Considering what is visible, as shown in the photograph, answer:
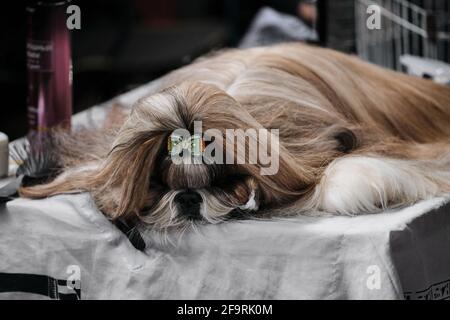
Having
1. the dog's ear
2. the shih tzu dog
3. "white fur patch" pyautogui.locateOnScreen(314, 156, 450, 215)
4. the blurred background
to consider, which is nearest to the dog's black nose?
the shih tzu dog

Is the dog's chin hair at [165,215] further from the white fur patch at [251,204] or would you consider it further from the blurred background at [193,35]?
the blurred background at [193,35]

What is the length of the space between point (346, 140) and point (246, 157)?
299 mm

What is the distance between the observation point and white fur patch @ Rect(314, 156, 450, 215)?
67.1 inches

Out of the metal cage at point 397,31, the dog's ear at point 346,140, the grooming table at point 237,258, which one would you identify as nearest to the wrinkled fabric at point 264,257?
the grooming table at point 237,258

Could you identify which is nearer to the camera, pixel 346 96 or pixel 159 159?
pixel 159 159

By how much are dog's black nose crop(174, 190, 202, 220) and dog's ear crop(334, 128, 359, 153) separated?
0.35m

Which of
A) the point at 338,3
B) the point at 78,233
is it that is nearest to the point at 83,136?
the point at 78,233

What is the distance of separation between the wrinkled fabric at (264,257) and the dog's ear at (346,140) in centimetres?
22

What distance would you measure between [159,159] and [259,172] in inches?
6.8

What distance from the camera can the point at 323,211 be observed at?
172 cm

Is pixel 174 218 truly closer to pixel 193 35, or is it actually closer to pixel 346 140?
pixel 346 140

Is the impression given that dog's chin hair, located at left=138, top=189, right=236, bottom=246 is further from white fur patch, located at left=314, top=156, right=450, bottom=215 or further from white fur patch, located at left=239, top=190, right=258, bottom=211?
white fur patch, located at left=314, top=156, right=450, bottom=215
